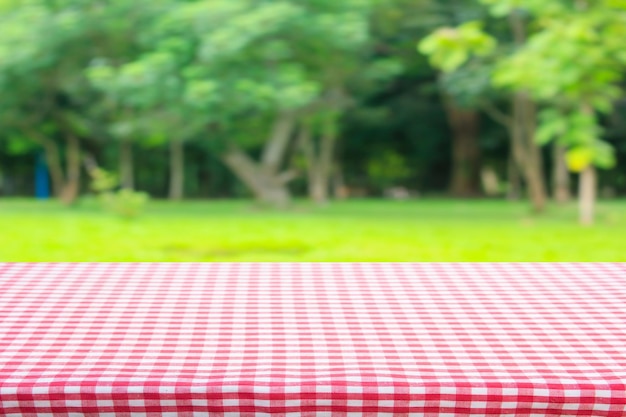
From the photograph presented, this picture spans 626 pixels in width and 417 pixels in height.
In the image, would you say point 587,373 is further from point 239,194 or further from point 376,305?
point 239,194

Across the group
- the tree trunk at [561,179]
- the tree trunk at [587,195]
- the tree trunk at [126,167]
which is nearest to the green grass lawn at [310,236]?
the tree trunk at [587,195]

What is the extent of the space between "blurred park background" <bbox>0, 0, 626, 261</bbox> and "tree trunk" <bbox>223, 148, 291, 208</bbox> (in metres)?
0.03

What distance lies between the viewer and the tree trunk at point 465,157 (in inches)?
678

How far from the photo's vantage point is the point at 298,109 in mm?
12414

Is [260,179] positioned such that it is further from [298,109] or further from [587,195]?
[587,195]

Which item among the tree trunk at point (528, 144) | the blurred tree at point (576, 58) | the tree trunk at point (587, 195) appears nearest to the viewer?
the blurred tree at point (576, 58)

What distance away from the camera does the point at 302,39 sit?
412 inches

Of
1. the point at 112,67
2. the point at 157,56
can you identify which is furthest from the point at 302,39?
the point at 112,67

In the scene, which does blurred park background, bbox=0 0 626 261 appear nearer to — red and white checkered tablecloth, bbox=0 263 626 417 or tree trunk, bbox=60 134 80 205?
tree trunk, bbox=60 134 80 205

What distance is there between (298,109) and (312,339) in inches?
442

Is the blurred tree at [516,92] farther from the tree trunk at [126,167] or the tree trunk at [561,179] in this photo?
the tree trunk at [126,167]

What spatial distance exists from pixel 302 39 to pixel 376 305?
30.5ft

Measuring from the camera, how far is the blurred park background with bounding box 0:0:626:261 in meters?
Answer: 7.08

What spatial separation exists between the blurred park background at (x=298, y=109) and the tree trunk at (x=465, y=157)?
4 centimetres
